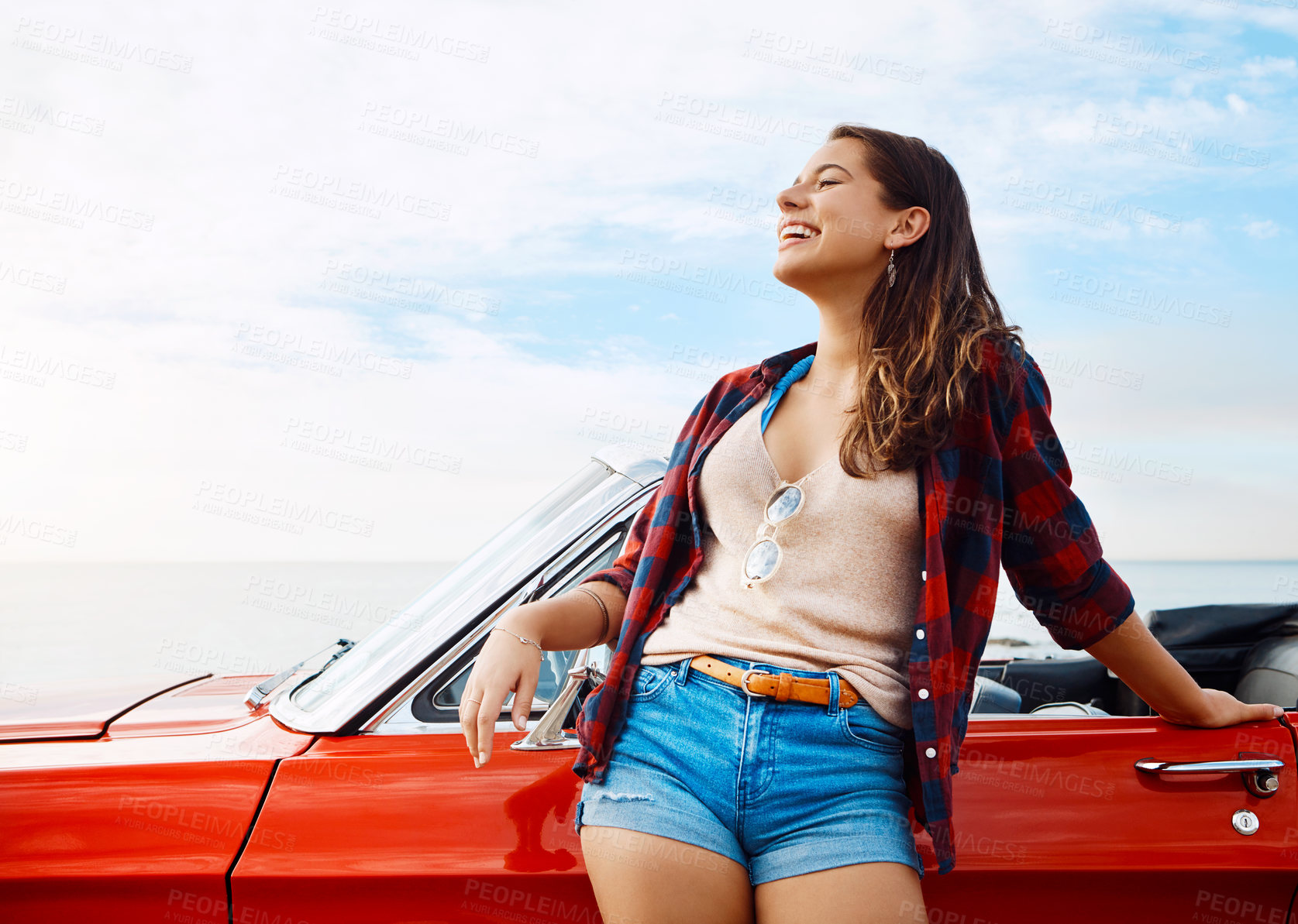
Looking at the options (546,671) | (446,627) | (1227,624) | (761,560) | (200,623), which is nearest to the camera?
(761,560)

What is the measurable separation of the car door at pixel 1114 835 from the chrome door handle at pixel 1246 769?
11 mm

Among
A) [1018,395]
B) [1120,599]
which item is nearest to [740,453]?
[1018,395]

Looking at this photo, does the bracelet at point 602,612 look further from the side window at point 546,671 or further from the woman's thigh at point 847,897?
the woman's thigh at point 847,897

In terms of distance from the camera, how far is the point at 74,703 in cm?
218

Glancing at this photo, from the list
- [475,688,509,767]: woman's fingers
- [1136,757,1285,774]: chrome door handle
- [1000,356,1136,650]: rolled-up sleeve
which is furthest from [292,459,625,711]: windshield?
[1136,757,1285,774]: chrome door handle

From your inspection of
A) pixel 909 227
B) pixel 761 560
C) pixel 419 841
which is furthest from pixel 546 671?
pixel 909 227

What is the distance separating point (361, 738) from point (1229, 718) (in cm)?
172

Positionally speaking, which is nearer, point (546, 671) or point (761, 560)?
point (761, 560)

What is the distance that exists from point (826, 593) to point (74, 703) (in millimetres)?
1902

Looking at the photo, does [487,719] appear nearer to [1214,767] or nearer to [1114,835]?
[1114,835]

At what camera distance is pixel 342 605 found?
315 cm

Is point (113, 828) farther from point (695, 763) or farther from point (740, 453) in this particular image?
point (740, 453)

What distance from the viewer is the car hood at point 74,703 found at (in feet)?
6.15

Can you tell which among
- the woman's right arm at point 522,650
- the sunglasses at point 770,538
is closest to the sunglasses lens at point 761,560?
the sunglasses at point 770,538
